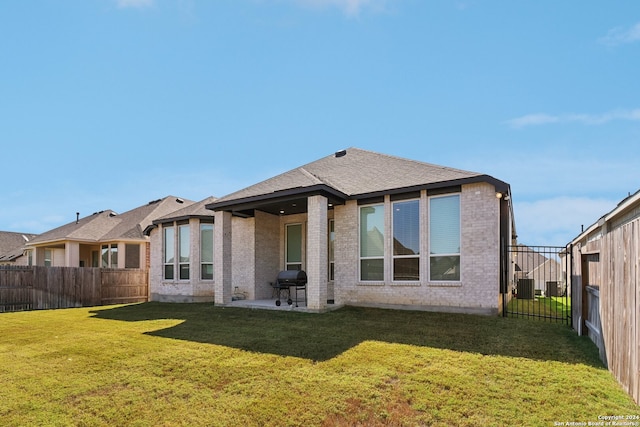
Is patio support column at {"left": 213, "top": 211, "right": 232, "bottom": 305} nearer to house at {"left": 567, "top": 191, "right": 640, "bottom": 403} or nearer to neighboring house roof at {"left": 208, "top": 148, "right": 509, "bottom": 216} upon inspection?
neighboring house roof at {"left": 208, "top": 148, "right": 509, "bottom": 216}

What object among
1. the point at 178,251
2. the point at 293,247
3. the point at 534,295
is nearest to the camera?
the point at 293,247

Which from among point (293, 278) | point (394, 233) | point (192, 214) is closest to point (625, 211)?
point (394, 233)

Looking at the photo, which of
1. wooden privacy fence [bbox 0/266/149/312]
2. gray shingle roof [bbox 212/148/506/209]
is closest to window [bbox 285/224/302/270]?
gray shingle roof [bbox 212/148/506/209]

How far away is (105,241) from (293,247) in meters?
13.2

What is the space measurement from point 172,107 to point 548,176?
1546 centimetres

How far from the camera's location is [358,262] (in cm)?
1141

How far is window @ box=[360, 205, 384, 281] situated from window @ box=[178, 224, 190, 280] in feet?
27.2

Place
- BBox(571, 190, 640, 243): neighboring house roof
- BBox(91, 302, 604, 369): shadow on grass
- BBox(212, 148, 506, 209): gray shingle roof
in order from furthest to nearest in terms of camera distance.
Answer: BBox(212, 148, 506, 209): gray shingle roof
BBox(571, 190, 640, 243): neighboring house roof
BBox(91, 302, 604, 369): shadow on grass

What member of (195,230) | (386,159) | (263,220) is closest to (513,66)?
(386,159)

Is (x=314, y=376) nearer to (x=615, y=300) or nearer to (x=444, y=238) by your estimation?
(x=615, y=300)

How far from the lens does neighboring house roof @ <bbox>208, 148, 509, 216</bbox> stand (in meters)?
10.4

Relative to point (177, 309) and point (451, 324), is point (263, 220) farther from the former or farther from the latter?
point (451, 324)

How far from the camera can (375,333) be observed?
788 cm

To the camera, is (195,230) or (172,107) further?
(195,230)
